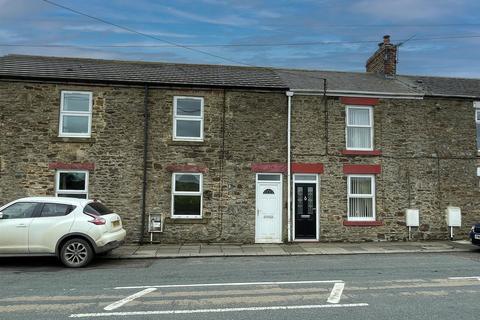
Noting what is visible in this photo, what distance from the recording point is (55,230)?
10852 millimetres

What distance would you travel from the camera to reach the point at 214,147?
1567 centimetres

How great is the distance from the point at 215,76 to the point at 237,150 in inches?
118

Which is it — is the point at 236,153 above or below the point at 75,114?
below

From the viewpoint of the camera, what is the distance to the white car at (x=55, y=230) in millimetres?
10773

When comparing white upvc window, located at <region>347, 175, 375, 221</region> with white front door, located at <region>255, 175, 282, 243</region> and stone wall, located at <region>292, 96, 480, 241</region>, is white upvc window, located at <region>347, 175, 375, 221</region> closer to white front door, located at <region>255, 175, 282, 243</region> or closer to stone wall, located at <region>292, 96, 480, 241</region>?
stone wall, located at <region>292, 96, 480, 241</region>

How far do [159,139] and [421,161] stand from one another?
9620 mm

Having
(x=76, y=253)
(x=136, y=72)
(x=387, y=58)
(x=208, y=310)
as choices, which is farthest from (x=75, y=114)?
(x=387, y=58)

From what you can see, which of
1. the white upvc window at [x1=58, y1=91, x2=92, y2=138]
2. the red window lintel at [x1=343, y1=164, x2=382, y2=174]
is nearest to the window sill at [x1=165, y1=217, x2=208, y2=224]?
the white upvc window at [x1=58, y1=91, x2=92, y2=138]

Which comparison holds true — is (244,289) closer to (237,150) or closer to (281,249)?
(281,249)

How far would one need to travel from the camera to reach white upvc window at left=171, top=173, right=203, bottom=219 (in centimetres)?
1544

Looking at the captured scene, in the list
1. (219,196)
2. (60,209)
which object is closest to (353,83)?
(219,196)

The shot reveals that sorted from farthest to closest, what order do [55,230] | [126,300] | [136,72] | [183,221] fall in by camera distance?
[136,72], [183,221], [55,230], [126,300]

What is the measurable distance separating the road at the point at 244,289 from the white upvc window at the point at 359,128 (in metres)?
5.32

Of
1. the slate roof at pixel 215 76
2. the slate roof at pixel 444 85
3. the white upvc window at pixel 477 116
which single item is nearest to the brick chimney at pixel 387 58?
the slate roof at pixel 444 85
